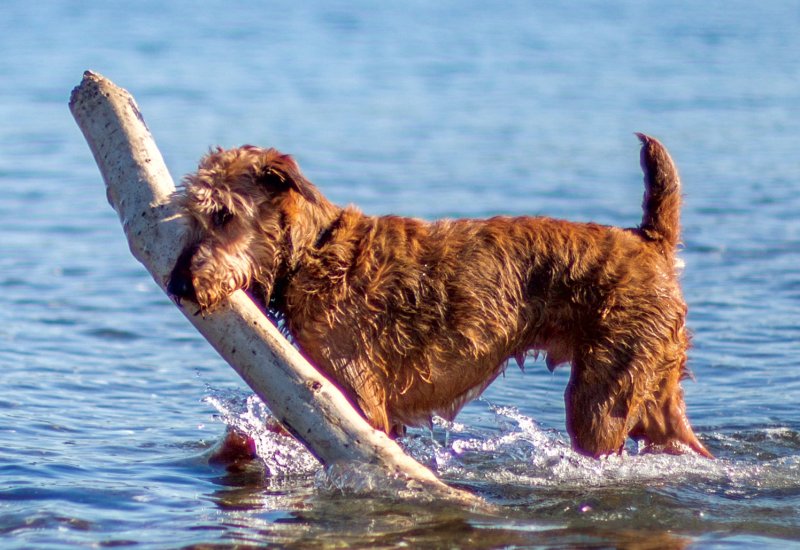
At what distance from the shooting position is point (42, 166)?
1598 centimetres

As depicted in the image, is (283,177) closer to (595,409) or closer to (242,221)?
(242,221)

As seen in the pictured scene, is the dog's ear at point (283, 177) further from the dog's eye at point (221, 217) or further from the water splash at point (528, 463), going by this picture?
the water splash at point (528, 463)

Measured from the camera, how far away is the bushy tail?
244 inches

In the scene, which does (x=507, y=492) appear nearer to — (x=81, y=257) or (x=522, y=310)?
(x=522, y=310)

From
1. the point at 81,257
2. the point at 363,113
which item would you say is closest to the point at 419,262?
the point at 81,257

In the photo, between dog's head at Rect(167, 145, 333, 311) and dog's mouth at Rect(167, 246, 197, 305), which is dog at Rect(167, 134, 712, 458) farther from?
dog's mouth at Rect(167, 246, 197, 305)

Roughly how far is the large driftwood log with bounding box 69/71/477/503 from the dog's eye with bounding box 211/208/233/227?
0.17 metres

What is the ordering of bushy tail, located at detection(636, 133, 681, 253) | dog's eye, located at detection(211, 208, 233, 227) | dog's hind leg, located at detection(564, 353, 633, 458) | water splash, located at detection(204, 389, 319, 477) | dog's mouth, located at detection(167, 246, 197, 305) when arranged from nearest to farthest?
dog's mouth, located at detection(167, 246, 197, 305) → dog's eye, located at detection(211, 208, 233, 227) → dog's hind leg, located at detection(564, 353, 633, 458) → bushy tail, located at detection(636, 133, 681, 253) → water splash, located at detection(204, 389, 319, 477)

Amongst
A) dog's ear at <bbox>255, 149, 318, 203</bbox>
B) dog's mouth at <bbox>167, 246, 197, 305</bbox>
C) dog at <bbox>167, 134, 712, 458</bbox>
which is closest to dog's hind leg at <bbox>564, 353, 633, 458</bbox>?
dog at <bbox>167, 134, 712, 458</bbox>

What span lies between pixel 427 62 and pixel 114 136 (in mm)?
19857

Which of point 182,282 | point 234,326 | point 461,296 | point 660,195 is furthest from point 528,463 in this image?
point 182,282

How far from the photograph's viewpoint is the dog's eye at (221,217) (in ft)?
Answer: 18.4

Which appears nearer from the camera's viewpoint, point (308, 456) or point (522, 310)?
point (522, 310)

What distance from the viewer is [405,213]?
13375 millimetres
